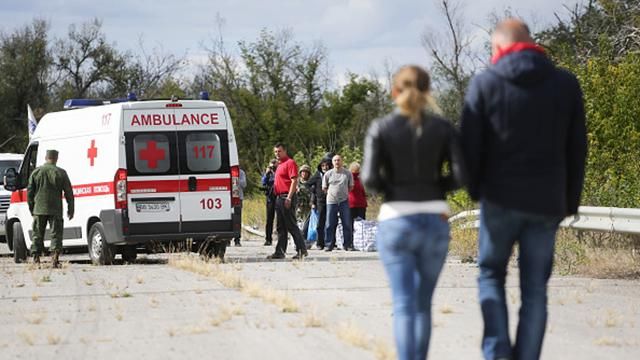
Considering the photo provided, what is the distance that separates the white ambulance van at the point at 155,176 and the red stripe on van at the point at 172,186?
1 centimetres

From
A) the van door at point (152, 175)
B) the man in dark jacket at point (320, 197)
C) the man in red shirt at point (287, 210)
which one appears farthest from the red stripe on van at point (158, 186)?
the man in dark jacket at point (320, 197)

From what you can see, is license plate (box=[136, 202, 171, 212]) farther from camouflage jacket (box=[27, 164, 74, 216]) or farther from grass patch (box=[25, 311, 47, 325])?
grass patch (box=[25, 311, 47, 325])

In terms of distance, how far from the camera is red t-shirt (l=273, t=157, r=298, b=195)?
770 inches

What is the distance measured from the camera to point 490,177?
7008mm

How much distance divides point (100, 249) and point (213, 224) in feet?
5.78

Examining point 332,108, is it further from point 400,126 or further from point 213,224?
point 400,126

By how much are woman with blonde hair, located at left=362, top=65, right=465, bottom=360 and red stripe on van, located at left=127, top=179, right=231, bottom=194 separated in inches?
454

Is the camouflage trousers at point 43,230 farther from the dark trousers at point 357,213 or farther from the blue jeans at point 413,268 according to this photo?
the blue jeans at point 413,268

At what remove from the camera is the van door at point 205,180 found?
18.4 metres

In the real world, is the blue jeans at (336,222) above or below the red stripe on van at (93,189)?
below

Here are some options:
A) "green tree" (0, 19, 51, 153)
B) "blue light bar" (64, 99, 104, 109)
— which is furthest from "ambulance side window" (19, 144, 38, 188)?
"green tree" (0, 19, 51, 153)

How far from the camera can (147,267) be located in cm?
1791

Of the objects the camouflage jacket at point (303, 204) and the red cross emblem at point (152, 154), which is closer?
the red cross emblem at point (152, 154)

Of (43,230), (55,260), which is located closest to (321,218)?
(43,230)
